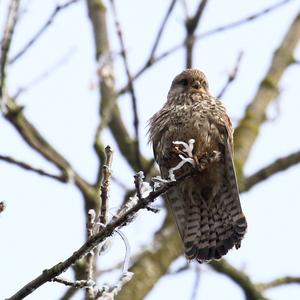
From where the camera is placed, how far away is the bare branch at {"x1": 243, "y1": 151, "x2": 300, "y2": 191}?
22.9 ft

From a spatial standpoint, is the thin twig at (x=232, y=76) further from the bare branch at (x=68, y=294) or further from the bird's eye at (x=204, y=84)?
the bare branch at (x=68, y=294)

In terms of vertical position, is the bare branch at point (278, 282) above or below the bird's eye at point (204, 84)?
below

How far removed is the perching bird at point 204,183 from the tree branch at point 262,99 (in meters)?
2.50

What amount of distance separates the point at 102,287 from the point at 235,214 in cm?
163

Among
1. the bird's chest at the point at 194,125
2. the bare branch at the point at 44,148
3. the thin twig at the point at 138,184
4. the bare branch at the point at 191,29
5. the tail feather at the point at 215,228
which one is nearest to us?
the thin twig at the point at 138,184

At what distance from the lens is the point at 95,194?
5855 mm

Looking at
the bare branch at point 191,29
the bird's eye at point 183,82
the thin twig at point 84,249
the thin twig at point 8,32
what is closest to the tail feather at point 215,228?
the bird's eye at point 183,82

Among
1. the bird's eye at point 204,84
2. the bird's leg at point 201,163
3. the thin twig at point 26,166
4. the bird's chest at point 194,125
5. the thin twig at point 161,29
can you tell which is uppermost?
the thin twig at point 161,29

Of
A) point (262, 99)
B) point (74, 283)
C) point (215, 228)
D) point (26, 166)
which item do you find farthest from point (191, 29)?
point (74, 283)

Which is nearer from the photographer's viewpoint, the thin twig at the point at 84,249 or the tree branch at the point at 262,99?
the thin twig at the point at 84,249

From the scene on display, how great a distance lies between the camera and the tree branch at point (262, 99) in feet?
24.5

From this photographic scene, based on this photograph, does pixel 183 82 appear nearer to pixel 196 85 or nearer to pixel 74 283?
pixel 196 85

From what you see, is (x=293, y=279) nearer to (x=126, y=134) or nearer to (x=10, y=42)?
(x=126, y=134)

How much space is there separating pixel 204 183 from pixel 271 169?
266cm
